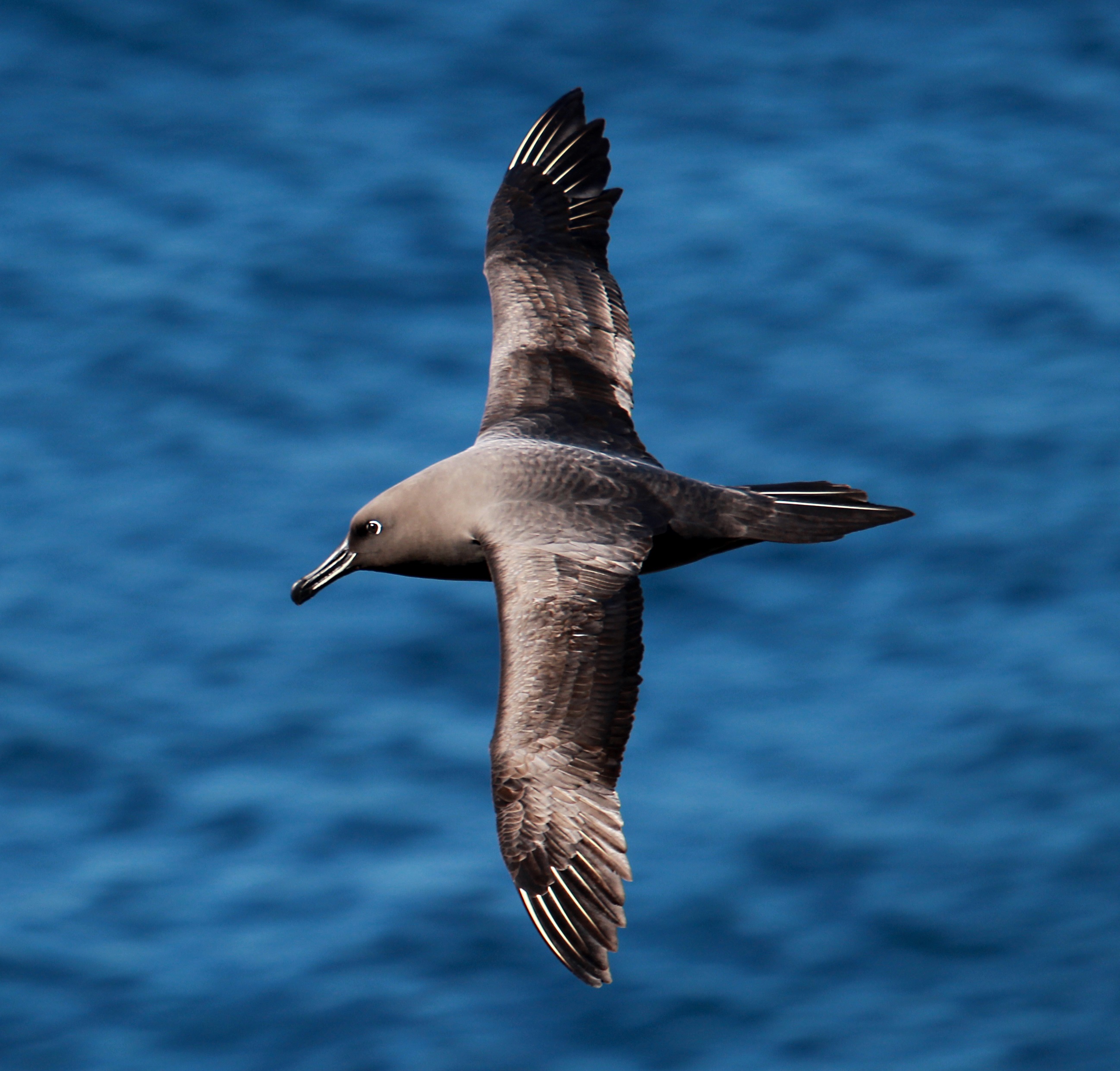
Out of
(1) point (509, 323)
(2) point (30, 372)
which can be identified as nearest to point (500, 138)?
(2) point (30, 372)

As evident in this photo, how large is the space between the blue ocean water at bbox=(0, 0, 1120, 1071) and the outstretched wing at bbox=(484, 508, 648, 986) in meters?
7.68

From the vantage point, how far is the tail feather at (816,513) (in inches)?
507

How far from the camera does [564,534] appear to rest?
12320 mm

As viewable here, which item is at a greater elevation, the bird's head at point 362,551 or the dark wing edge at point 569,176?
the dark wing edge at point 569,176

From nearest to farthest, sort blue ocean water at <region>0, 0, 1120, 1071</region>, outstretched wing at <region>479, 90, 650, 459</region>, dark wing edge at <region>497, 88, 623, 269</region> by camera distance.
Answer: outstretched wing at <region>479, 90, 650, 459</region> → dark wing edge at <region>497, 88, 623, 269</region> → blue ocean water at <region>0, 0, 1120, 1071</region>

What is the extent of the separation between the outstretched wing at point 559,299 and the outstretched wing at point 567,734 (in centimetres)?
178

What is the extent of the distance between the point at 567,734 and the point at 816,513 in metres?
2.37

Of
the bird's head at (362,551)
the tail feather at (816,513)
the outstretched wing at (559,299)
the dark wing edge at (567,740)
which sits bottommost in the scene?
the dark wing edge at (567,740)

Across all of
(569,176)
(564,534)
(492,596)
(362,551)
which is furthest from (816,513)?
(492,596)

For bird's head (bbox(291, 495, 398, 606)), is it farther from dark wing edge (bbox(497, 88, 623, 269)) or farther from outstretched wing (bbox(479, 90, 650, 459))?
dark wing edge (bbox(497, 88, 623, 269))

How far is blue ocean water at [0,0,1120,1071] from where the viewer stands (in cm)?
1914

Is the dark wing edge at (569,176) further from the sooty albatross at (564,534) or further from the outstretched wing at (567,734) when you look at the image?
the outstretched wing at (567,734)

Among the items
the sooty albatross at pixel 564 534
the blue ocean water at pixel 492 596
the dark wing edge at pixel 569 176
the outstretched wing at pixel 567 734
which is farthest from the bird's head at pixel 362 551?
the blue ocean water at pixel 492 596

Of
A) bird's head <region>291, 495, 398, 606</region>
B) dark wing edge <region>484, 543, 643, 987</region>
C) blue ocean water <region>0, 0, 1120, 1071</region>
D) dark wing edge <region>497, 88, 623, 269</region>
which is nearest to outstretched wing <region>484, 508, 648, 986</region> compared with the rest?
dark wing edge <region>484, 543, 643, 987</region>
